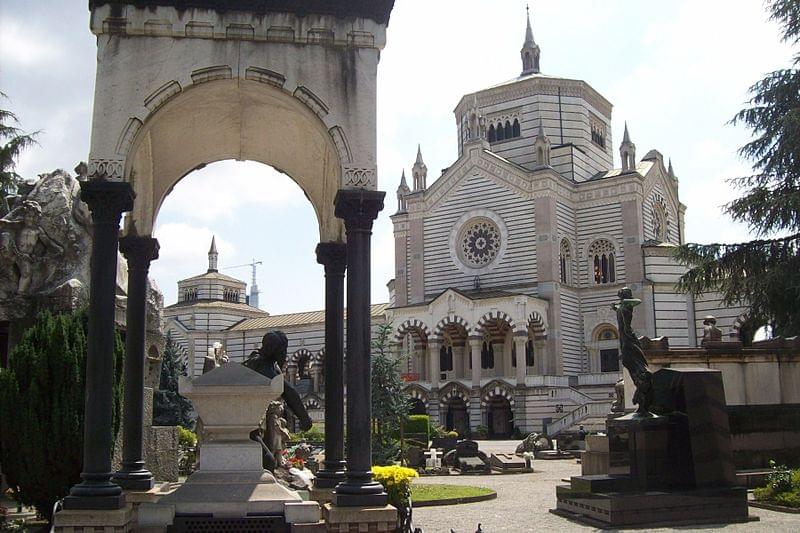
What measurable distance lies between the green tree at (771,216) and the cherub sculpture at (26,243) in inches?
713

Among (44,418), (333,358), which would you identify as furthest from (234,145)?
(44,418)

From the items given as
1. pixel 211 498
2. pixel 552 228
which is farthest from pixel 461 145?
pixel 211 498

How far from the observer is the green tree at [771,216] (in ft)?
74.5

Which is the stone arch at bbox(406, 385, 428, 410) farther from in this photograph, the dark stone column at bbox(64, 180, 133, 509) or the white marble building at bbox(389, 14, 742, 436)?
the dark stone column at bbox(64, 180, 133, 509)

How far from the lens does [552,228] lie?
5188cm

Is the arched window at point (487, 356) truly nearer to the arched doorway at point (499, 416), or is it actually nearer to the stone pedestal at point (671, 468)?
the arched doorway at point (499, 416)

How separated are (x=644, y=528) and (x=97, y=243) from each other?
850cm

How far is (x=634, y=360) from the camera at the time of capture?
14750 mm

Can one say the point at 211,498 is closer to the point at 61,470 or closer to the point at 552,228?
the point at 61,470

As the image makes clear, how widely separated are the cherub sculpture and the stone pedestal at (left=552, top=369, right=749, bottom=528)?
1006 centimetres

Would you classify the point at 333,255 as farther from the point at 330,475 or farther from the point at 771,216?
the point at 771,216

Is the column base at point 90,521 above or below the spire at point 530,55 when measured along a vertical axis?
below

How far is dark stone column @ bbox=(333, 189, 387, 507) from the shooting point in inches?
369

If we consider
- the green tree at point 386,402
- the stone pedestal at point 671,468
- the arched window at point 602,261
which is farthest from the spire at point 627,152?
the stone pedestal at point 671,468
